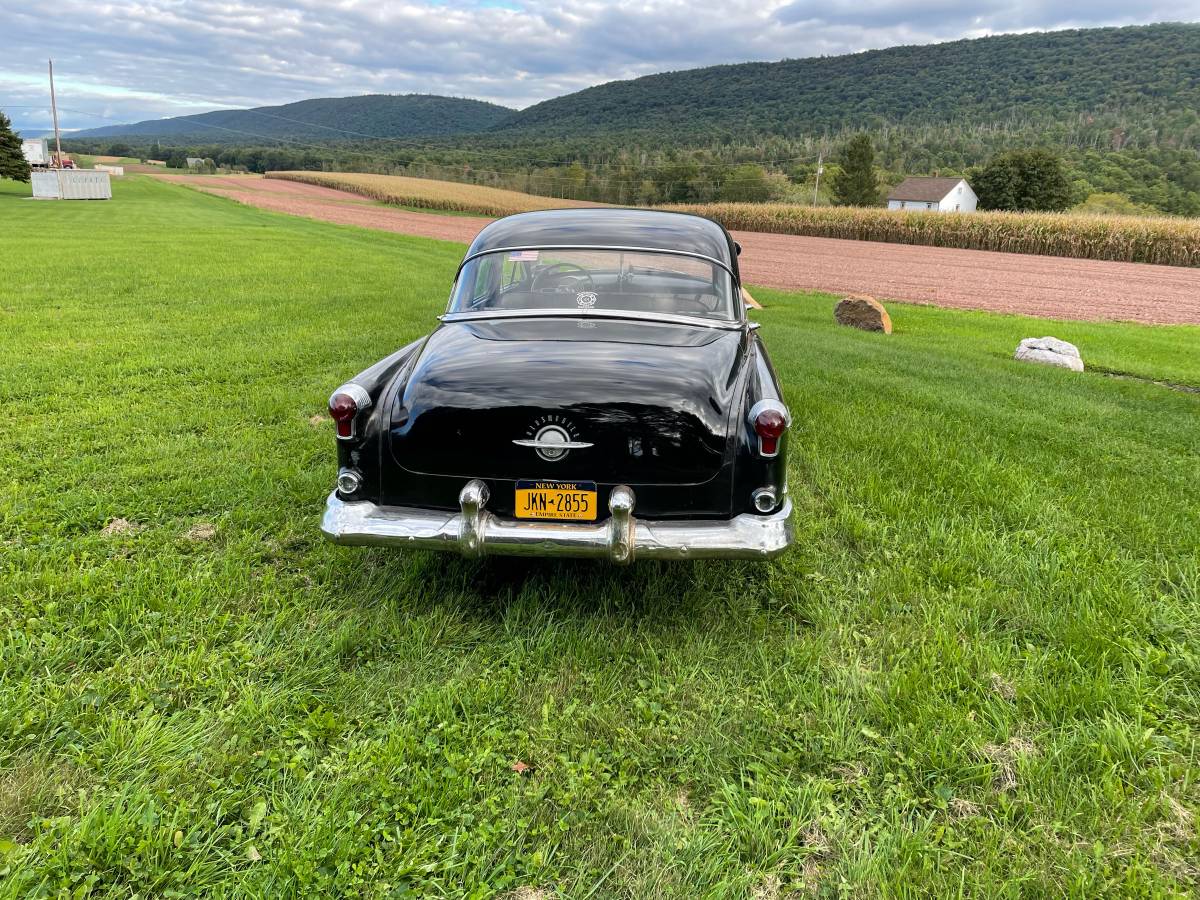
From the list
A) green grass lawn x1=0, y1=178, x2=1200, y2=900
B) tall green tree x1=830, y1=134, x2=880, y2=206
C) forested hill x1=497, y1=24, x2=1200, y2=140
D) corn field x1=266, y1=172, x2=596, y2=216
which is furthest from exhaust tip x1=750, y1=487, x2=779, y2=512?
forested hill x1=497, y1=24, x2=1200, y2=140

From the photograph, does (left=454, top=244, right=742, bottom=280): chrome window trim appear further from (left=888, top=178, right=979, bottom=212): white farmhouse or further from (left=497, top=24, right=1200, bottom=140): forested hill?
(left=497, top=24, right=1200, bottom=140): forested hill

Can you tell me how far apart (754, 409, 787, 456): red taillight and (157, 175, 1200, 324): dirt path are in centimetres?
1576

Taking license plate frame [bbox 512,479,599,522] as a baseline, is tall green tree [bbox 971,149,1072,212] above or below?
above

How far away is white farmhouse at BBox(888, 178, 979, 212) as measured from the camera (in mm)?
71750

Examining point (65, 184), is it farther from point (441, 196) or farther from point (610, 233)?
point (610, 233)

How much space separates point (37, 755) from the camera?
218cm

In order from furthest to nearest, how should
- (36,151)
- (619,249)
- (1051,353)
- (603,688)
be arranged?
(36,151)
(1051,353)
(619,249)
(603,688)

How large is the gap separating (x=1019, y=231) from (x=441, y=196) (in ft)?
119

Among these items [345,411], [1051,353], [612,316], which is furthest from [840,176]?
[345,411]

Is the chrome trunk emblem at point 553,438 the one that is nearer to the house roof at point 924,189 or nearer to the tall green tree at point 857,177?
the tall green tree at point 857,177

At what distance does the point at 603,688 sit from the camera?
2.65 meters

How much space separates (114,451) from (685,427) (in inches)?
163

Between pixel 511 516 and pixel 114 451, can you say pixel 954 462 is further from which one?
pixel 114 451

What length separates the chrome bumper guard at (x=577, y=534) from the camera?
9.04ft
